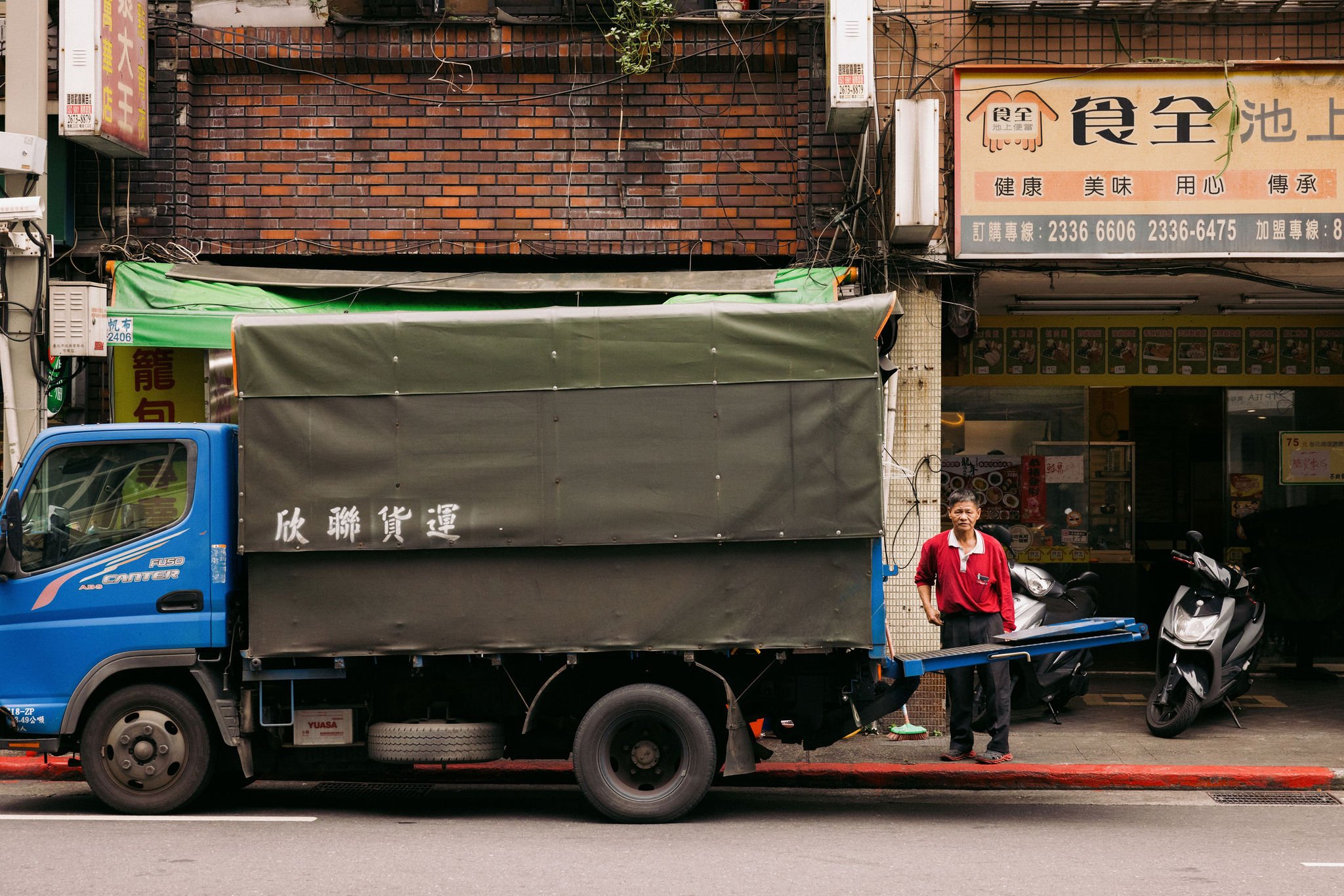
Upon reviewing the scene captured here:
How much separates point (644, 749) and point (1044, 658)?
4.38 m

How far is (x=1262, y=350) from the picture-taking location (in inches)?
492

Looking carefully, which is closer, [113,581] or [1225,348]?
[113,581]

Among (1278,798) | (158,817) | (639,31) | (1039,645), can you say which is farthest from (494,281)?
(1278,798)

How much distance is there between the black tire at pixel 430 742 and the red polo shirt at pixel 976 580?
331 cm

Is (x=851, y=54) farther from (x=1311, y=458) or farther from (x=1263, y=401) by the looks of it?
(x=1311, y=458)

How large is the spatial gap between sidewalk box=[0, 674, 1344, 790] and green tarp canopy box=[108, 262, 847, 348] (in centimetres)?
346

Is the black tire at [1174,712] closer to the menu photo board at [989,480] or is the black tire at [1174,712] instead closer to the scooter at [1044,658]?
the scooter at [1044,658]

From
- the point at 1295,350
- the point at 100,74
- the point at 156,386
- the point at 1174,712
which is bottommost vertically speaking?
the point at 1174,712

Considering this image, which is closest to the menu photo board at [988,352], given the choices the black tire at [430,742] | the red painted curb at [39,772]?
Answer: the black tire at [430,742]

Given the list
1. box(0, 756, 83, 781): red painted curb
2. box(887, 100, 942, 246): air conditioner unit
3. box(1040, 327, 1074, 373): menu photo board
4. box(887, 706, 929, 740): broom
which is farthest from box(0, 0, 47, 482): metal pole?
box(1040, 327, 1074, 373): menu photo board

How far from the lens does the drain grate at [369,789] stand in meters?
8.16

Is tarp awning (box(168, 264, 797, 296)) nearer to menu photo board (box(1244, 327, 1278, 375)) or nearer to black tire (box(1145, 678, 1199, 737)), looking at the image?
black tire (box(1145, 678, 1199, 737))

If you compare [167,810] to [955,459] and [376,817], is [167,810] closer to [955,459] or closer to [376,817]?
[376,817]

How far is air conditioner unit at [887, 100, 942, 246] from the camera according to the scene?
952cm
